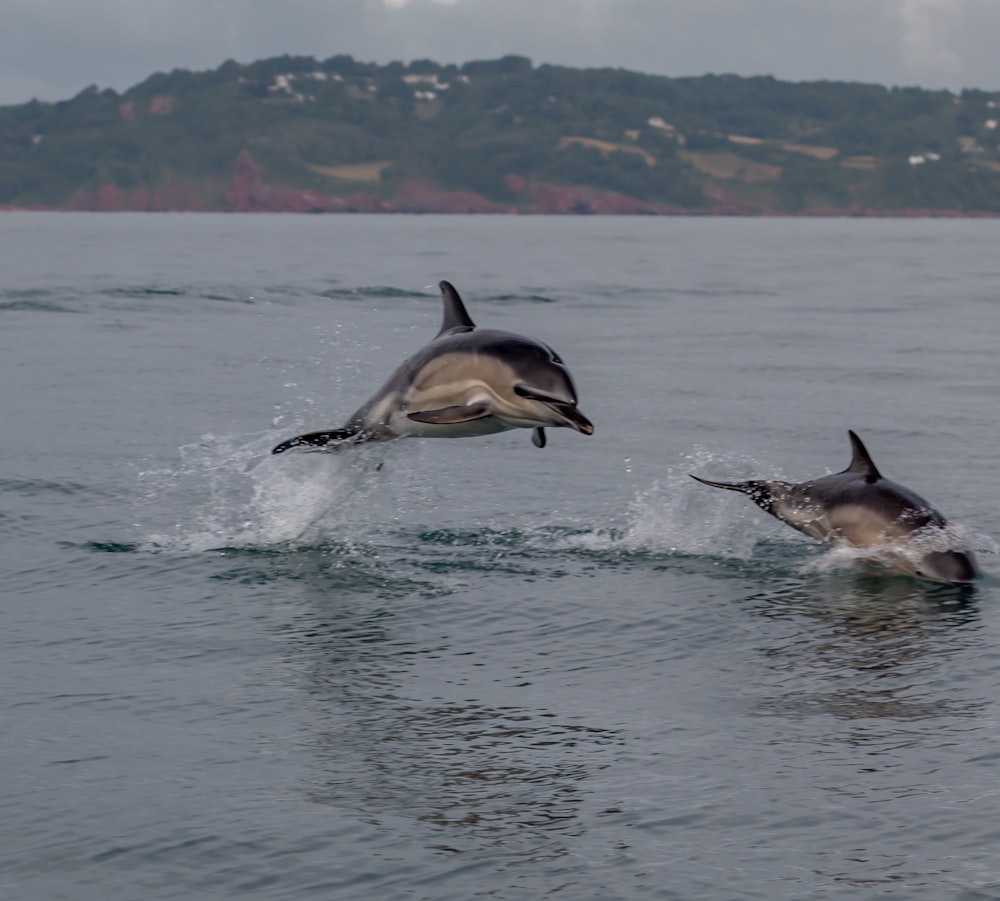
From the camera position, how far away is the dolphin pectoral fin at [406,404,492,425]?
11.8 metres

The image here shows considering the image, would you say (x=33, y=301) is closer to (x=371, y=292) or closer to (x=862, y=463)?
(x=371, y=292)

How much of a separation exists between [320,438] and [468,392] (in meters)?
1.93

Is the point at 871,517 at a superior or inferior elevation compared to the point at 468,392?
inferior

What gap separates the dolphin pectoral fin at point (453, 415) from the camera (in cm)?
1184

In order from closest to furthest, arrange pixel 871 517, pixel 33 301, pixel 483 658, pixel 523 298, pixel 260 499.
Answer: pixel 483 658
pixel 871 517
pixel 260 499
pixel 33 301
pixel 523 298

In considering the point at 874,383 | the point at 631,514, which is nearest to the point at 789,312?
the point at 874,383

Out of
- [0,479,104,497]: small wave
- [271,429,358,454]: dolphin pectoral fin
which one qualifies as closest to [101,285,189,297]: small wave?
[0,479,104,497]: small wave

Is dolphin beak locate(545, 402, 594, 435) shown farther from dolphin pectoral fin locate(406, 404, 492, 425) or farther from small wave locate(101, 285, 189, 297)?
small wave locate(101, 285, 189, 297)

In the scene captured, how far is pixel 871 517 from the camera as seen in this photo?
1325cm

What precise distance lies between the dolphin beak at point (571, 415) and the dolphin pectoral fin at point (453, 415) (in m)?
0.62

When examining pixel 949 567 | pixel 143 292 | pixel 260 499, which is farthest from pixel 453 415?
pixel 143 292

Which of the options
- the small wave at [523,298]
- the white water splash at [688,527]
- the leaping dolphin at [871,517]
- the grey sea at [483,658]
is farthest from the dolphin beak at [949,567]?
the small wave at [523,298]

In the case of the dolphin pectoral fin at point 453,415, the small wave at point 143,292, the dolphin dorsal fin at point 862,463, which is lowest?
the dolphin dorsal fin at point 862,463

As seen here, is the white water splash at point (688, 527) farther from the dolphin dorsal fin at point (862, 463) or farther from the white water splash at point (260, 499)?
the white water splash at point (260, 499)
